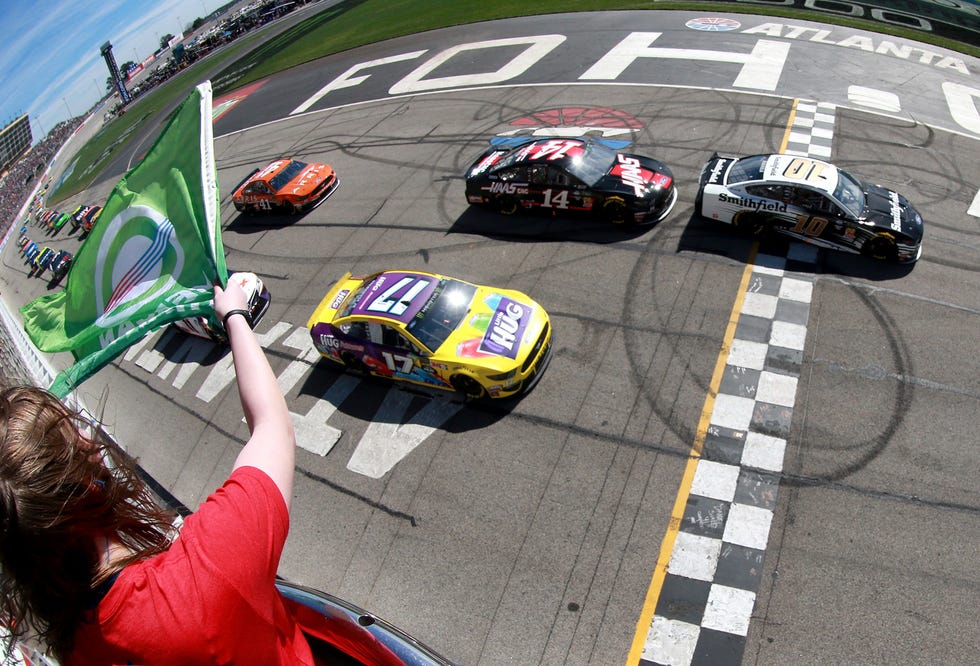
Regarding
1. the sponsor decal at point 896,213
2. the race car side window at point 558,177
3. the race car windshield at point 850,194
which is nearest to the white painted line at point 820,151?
the sponsor decal at point 896,213

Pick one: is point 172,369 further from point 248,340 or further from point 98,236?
point 248,340

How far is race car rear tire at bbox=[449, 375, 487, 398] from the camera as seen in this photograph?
9.83 meters

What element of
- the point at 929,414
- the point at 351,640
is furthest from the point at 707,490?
the point at 351,640

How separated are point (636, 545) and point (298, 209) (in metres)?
14.5

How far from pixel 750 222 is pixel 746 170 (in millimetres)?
1096

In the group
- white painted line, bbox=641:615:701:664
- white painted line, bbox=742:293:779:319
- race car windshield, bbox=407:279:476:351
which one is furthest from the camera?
white painted line, bbox=742:293:779:319

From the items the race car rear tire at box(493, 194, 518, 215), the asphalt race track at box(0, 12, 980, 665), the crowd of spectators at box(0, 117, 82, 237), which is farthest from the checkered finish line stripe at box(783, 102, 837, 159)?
the crowd of spectators at box(0, 117, 82, 237)

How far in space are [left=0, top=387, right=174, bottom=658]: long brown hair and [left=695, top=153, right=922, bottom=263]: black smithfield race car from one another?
1248cm

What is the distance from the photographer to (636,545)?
25.7 ft

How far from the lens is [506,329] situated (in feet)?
32.8

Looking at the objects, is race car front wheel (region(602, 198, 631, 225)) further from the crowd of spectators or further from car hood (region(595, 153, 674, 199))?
the crowd of spectators

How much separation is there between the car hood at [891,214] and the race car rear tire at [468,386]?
25.9ft

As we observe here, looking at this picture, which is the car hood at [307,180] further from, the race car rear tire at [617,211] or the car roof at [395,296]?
the race car rear tire at [617,211]

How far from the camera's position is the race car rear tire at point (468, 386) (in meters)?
9.83
